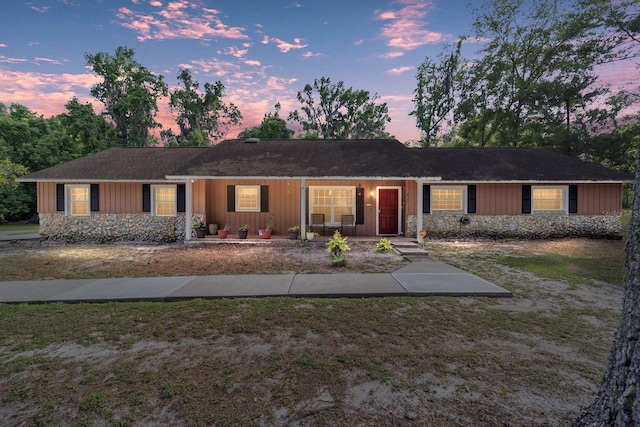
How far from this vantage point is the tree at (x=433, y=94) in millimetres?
26953

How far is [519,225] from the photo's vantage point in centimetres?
1330

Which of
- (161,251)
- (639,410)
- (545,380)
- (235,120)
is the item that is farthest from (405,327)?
(235,120)

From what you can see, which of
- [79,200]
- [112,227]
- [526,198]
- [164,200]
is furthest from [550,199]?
[79,200]

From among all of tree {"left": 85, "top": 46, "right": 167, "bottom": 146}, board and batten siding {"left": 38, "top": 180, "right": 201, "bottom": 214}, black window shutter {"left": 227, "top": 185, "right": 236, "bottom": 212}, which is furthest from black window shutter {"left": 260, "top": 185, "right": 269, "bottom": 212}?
tree {"left": 85, "top": 46, "right": 167, "bottom": 146}

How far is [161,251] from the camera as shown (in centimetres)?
1060

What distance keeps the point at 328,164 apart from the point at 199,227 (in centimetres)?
616

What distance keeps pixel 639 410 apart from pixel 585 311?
4287 millimetres

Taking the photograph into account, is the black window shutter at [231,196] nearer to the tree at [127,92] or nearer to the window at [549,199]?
the window at [549,199]

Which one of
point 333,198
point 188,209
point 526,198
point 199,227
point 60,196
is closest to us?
point 188,209

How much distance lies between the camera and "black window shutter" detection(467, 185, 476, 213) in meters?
13.2

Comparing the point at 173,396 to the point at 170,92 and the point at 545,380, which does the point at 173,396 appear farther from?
the point at 170,92

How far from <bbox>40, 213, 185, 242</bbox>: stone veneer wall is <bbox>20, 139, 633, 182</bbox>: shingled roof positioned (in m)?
1.73

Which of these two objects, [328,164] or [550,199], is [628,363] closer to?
[328,164]

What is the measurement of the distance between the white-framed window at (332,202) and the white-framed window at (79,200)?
32.3 feet
